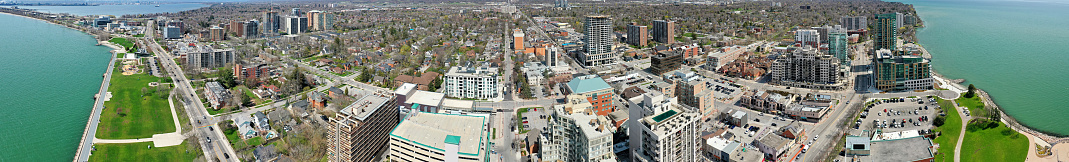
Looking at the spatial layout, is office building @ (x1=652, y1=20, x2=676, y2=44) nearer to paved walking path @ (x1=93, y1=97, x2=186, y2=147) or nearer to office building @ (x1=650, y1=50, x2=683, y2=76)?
office building @ (x1=650, y1=50, x2=683, y2=76)

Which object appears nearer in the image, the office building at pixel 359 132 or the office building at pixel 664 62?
the office building at pixel 359 132

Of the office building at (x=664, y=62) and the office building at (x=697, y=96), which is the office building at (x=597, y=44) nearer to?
the office building at (x=664, y=62)

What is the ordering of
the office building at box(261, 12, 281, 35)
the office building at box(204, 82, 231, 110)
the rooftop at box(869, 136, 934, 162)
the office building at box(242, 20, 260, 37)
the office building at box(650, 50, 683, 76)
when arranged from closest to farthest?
the rooftop at box(869, 136, 934, 162)
the office building at box(204, 82, 231, 110)
the office building at box(650, 50, 683, 76)
the office building at box(242, 20, 260, 37)
the office building at box(261, 12, 281, 35)

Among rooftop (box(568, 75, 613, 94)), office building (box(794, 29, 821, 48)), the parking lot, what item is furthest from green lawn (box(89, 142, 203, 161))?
office building (box(794, 29, 821, 48))

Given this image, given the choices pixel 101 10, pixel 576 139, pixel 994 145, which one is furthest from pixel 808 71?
pixel 101 10

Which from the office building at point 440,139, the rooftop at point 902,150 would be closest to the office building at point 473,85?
the office building at point 440,139

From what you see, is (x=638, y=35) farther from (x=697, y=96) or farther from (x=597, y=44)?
(x=697, y=96)
